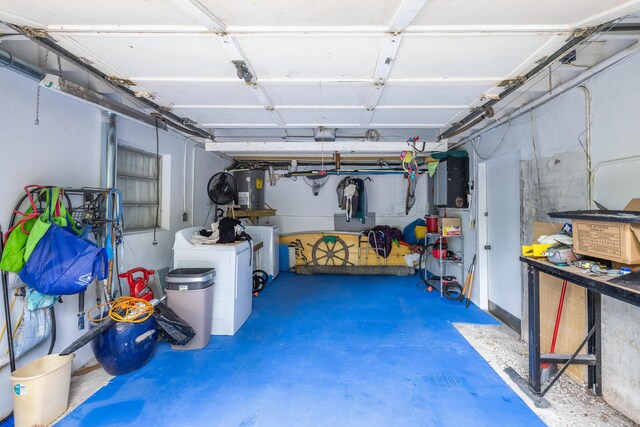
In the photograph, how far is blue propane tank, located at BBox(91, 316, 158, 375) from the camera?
2.09 metres

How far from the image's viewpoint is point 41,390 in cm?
165

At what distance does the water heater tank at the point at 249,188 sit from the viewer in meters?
4.96

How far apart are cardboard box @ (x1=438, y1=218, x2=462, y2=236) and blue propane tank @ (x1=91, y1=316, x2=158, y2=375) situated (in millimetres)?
3851

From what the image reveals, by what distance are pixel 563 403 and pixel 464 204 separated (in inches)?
104

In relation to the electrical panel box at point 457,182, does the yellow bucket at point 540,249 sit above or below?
below

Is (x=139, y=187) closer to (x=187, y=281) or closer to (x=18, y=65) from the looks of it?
(x=187, y=281)

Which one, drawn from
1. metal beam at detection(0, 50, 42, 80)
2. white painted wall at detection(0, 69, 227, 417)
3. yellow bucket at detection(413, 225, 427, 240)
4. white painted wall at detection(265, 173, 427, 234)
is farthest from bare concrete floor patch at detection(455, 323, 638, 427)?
metal beam at detection(0, 50, 42, 80)

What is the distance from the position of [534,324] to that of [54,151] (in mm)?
3788

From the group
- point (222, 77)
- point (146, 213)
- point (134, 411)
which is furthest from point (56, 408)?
point (222, 77)

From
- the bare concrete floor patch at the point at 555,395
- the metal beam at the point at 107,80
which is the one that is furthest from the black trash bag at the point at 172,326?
the bare concrete floor patch at the point at 555,395

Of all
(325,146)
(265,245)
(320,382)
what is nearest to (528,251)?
(320,382)

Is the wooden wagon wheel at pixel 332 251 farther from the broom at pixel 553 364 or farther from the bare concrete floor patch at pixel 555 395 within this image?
the broom at pixel 553 364

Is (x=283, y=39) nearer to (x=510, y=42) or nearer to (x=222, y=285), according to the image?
(x=510, y=42)

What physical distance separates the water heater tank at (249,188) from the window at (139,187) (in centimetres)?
159
